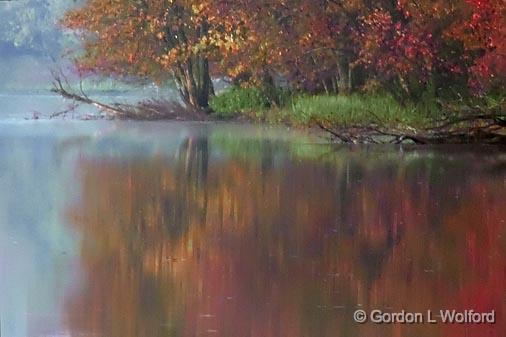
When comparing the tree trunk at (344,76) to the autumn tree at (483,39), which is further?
the tree trunk at (344,76)

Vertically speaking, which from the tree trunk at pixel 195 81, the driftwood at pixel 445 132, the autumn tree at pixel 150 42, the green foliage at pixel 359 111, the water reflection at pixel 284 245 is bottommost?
the water reflection at pixel 284 245

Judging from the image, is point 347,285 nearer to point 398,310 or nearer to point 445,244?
point 398,310

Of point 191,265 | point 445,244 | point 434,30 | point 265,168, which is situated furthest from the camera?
point 434,30

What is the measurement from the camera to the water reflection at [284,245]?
189cm

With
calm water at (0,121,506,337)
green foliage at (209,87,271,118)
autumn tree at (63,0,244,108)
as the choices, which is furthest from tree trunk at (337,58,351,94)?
calm water at (0,121,506,337)

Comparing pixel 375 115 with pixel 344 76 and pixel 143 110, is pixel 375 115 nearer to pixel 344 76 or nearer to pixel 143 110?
pixel 344 76

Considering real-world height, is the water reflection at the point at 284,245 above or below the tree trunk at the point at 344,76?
below

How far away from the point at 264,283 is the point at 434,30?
10.5 ft

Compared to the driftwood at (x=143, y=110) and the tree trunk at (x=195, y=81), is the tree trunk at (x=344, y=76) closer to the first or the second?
the tree trunk at (x=195, y=81)

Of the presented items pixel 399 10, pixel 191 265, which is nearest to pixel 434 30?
pixel 399 10

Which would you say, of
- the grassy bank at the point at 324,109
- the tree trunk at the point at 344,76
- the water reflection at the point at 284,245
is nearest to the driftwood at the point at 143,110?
the grassy bank at the point at 324,109

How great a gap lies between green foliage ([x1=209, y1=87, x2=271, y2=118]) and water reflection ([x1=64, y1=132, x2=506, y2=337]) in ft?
5.57

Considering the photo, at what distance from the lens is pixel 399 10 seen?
5.08 m

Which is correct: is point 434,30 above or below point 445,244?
above
